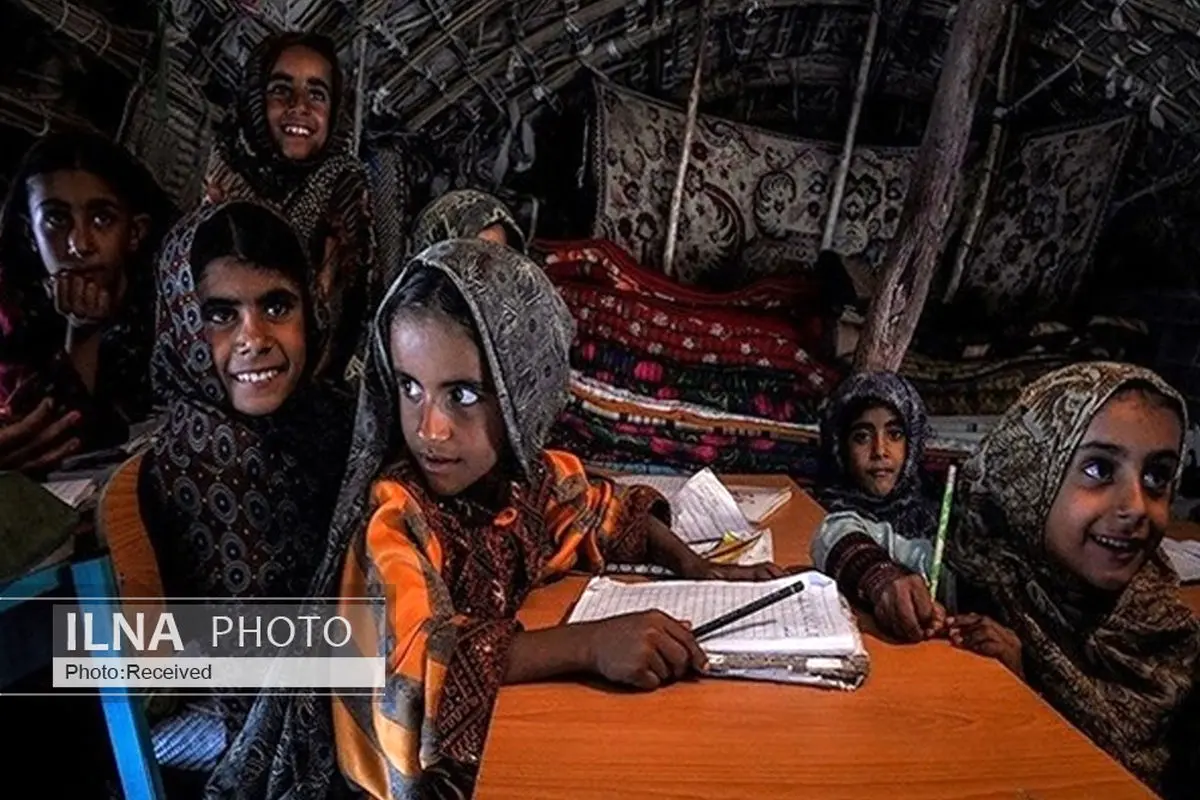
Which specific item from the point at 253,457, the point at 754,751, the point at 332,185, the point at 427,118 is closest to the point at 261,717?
the point at 253,457

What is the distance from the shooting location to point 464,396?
117cm

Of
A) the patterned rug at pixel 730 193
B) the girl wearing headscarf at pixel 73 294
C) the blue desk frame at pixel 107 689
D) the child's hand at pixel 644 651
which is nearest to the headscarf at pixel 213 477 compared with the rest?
A: the girl wearing headscarf at pixel 73 294

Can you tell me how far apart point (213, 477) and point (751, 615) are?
2.92 feet

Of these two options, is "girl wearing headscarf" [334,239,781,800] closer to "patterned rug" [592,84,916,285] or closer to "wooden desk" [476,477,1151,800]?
"wooden desk" [476,477,1151,800]

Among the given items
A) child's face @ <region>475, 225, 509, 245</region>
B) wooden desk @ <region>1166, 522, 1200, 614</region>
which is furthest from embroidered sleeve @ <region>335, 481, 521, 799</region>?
child's face @ <region>475, 225, 509, 245</region>

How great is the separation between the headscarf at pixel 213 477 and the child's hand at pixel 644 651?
2.52ft

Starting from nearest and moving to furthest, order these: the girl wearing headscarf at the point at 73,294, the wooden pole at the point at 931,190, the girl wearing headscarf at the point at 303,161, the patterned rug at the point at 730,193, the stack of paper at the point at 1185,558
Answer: the girl wearing headscarf at the point at 73,294, the stack of paper at the point at 1185,558, the girl wearing headscarf at the point at 303,161, the wooden pole at the point at 931,190, the patterned rug at the point at 730,193

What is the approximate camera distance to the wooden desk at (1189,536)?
1612 mm

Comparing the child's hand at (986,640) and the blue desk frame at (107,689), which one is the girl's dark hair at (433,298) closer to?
the blue desk frame at (107,689)

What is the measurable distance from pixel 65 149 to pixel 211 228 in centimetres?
44

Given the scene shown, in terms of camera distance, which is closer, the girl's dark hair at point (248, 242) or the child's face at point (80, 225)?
the girl's dark hair at point (248, 242)

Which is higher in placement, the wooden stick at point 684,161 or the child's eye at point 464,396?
the wooden stick at point 684,161

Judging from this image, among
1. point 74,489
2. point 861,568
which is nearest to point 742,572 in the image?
point 861,568

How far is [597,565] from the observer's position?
1435mm
